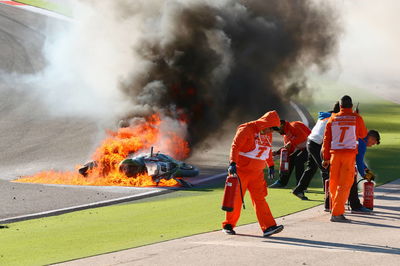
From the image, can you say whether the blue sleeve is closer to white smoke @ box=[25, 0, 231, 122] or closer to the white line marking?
the white line marking

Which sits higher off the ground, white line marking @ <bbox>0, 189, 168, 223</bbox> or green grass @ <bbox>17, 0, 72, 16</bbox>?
green grass @ <bbox>17, 0, 72, 16</bbox>

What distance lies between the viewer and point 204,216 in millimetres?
10922

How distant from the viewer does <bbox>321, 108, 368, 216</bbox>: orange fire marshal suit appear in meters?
9.91

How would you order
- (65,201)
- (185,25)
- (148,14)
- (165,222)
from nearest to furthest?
1. (165,222)
2. (65,201)
3. (185,25)
4. (148,14)

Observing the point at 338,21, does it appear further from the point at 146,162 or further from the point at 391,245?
the point at 391,245

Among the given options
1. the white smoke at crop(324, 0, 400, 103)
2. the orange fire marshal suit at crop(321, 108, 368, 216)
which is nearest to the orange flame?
the orange fire marshal suit at crop(321, 108, 368, 216)

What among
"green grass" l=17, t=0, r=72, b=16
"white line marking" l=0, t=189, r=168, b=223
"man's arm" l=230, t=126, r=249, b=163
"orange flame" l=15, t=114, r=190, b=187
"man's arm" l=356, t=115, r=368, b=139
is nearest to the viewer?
"man's arm" l=230, t=126, r=249, b=163

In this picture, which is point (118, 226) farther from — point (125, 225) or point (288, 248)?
point (288, 248)

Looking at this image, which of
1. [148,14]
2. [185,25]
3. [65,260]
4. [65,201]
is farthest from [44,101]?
[65,260]

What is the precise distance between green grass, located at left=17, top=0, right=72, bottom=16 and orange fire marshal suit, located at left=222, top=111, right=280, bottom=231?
35107 mm

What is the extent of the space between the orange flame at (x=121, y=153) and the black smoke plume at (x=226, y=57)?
93 cm

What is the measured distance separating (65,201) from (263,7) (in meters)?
13.7

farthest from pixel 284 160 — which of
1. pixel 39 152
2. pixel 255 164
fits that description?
pixel 39 152

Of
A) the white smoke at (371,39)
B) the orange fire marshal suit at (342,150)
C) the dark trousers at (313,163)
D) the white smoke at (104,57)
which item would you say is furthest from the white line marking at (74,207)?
the white smoke at (371,39)
